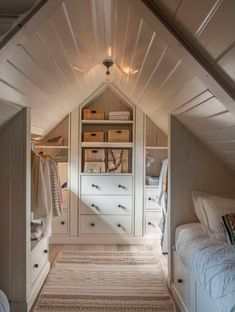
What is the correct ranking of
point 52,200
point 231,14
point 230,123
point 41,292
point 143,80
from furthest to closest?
point 52,200 → point 41,292 → point 143,80 → point 230,123 → point 231,14

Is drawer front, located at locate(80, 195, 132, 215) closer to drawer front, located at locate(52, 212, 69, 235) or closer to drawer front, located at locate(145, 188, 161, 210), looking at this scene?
drawer front, located at locate(145, 188, 161, 210)

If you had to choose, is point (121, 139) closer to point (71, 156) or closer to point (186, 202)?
point (71, 156)

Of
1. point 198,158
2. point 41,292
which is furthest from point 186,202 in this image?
point 41,292

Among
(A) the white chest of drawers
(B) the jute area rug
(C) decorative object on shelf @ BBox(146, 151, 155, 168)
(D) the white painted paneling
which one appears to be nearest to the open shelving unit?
(A) the white chest of drawers

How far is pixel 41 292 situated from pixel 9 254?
0.61 meters

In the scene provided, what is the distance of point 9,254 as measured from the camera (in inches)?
87.7

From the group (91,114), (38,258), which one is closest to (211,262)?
(38,258)

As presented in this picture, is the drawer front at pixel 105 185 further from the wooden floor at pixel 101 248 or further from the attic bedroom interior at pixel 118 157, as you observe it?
the wooden floor at pixel 101 248

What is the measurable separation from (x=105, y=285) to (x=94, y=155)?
6.11 feet

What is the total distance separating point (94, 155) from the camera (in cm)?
407

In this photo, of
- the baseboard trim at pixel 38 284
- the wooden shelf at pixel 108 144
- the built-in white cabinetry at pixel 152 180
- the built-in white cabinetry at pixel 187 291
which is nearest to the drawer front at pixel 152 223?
the built-in white cabinetry at pixel 152 180

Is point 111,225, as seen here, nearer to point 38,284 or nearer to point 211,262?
point 38,284

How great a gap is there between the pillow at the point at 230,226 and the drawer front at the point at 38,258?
5.34ft

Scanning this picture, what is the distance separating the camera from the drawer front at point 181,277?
2.16 m
